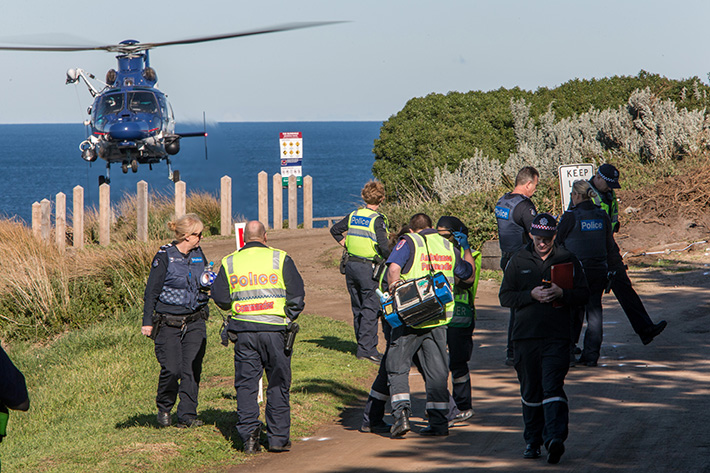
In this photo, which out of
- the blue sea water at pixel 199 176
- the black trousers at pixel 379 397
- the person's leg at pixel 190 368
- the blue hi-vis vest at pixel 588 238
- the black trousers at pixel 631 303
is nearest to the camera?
the black trousers at pixel 379 397

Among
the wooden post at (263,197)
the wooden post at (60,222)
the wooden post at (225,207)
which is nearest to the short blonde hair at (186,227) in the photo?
the wooden post at (60,222)

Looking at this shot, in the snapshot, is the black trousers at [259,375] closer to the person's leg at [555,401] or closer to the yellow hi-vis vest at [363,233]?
the person's leg at [555,401]

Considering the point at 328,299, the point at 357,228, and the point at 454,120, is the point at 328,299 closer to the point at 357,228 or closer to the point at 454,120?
the point at 357,228

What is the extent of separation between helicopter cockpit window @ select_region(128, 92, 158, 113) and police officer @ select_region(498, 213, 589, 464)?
18.3 meters

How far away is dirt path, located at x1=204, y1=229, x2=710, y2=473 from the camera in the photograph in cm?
625

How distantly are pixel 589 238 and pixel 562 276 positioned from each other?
2.79 meters

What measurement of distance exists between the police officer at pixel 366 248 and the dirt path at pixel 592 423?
104 cm

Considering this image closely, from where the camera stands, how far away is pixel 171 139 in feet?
77.0

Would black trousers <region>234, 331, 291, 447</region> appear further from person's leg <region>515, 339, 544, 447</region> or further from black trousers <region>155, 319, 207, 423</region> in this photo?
person's leg <region>515, 339, 544, 447</region>

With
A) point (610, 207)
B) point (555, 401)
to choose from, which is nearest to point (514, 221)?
point (610, 207)

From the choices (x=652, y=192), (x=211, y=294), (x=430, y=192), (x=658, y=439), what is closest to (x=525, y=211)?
(x=658, y=439)

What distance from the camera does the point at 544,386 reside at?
6090 millimetres

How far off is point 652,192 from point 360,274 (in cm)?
1103

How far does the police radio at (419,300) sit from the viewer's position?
6.82m
